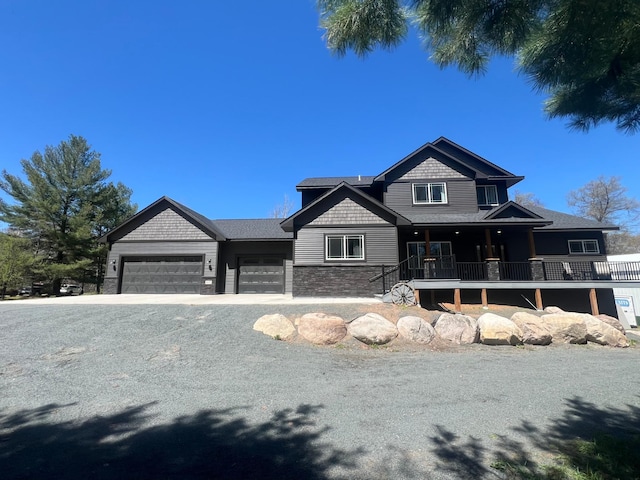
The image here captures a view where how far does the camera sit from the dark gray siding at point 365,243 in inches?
551

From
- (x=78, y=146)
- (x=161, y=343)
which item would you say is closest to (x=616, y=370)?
(x=161, y=343)

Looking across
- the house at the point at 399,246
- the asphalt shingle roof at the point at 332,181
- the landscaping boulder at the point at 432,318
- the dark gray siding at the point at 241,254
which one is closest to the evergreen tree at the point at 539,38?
the landscaping boulder at the point at 432,318

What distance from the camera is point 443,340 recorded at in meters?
8.30

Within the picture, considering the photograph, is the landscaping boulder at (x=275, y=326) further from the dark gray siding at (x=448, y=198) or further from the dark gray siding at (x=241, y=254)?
the dark gray siding at (x=448, y=198)

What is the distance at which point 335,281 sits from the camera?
546 inches

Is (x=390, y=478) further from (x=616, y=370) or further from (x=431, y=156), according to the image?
(x=431, y=156)

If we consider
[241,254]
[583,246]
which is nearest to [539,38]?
[241,254]

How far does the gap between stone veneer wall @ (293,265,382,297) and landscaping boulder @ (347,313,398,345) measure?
16.9 ft

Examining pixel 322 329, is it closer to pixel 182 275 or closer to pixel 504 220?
pixel 504 220

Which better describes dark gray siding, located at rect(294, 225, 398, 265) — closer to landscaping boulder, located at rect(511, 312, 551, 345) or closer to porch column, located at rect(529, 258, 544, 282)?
porch column, located at rect(529, 258, 544, 282)

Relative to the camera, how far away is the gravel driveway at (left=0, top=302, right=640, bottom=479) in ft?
9.75

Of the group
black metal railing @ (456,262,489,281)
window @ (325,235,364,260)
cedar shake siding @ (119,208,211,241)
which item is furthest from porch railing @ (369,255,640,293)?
cedar shake siding @ (119,208,211,241)

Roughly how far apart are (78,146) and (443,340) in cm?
3094

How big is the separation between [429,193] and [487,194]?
373cm
